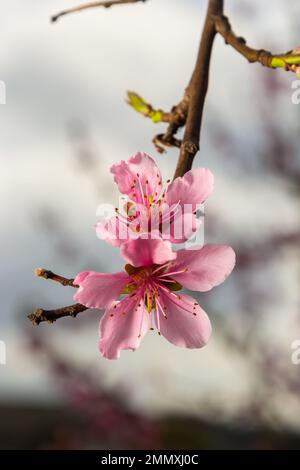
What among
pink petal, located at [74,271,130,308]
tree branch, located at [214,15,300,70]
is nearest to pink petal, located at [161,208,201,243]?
pink petal, located at [74,271,130,308]

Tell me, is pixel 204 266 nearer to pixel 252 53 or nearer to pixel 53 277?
pixel 53 277

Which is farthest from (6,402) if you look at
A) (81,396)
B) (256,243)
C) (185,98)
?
(185,98)

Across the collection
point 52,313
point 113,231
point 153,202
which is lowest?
point 52,313

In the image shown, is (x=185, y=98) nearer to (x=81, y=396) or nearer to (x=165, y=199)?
(x=165, y=199)

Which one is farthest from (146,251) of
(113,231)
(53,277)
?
(53,277)

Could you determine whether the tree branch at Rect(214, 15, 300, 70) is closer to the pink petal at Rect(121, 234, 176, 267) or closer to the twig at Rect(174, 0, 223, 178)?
the twig at Rect(174, 0, 223, 178)

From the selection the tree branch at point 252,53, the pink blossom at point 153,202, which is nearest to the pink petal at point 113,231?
the pink blossom at point 153,202

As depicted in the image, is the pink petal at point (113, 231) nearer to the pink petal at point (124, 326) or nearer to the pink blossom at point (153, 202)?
the pink blossom at point (153, 202)
